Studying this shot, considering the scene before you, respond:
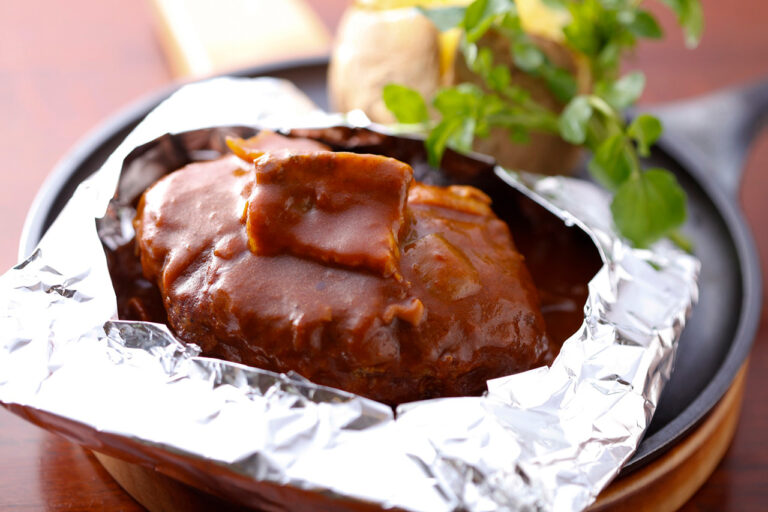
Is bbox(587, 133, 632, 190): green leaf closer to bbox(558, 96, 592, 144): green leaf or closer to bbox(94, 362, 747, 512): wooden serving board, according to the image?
bbox(558, 96, 592, 144): green leaf

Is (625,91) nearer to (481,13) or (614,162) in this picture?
(614,162)

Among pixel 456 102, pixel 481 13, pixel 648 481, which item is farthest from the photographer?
pixel 456 102

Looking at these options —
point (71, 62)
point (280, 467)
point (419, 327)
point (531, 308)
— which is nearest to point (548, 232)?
point (531, 308)

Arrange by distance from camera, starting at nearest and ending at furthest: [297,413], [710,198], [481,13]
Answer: [297,413]
[481,13]
[710,198]

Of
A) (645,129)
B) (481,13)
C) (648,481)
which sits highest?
(481,13)

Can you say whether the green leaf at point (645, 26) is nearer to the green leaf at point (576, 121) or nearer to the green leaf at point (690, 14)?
the green leaf at point (690, 14)

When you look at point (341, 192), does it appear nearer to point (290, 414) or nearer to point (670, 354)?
point (290, 414)

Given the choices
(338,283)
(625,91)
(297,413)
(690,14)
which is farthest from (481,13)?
(297,413)
